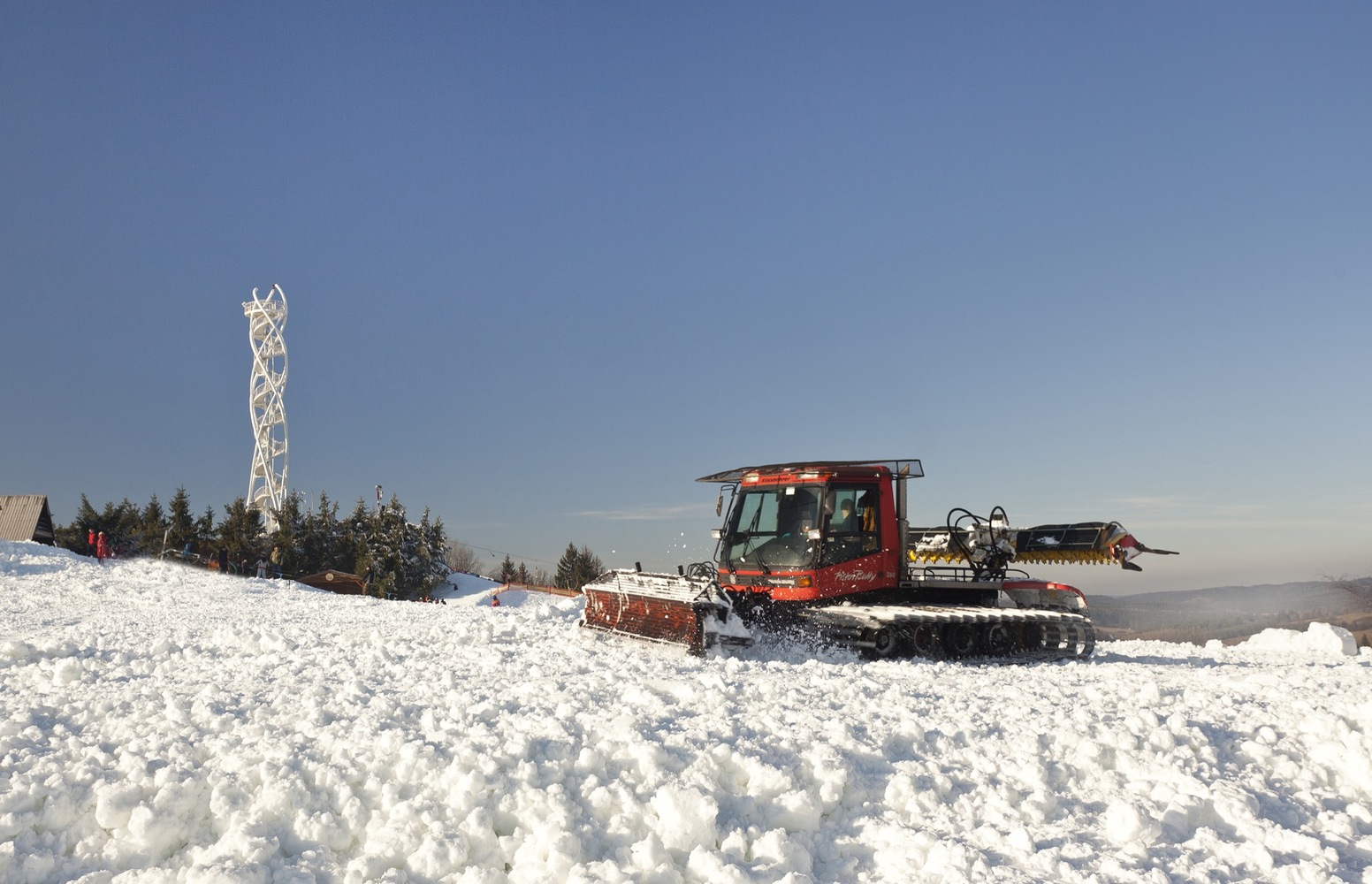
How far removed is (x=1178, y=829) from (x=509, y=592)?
39.1 meters

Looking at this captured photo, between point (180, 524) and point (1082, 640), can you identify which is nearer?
point (1082, 640)

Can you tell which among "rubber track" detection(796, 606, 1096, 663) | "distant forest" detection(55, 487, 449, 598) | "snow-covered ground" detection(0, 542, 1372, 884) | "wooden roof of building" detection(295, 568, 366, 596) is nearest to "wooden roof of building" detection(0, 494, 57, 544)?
"distant forest" detection(55, 487, 449, 598)

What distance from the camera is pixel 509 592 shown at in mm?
42062

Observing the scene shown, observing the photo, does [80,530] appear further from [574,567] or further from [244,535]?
[574,567]

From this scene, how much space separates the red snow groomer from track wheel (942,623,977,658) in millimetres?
16

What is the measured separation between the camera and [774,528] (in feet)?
38.5

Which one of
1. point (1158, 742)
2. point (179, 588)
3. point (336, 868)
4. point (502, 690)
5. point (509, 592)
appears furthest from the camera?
point (509, 592)

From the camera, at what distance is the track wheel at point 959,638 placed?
11.6 meters

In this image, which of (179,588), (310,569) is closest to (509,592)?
(310,569)

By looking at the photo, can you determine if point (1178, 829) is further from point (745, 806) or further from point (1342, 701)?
point (1342, 701)

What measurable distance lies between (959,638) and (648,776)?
7.88 metres

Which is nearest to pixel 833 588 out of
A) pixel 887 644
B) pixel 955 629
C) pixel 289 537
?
pixel 887 644

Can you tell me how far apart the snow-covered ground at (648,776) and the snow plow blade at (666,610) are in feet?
5.09

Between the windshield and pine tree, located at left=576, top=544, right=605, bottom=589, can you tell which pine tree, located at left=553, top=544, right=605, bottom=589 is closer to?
pine tree, located at left=576, top=544, right=605, bottom=589
